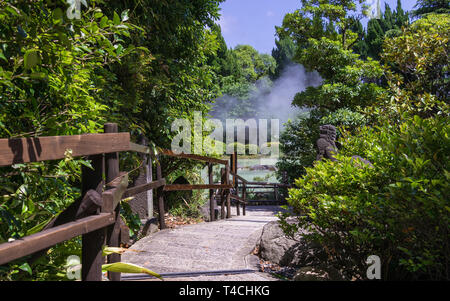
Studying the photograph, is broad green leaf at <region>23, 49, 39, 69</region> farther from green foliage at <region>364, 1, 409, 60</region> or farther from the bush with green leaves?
green foliage at <region>364, 1, 409, 60</region>

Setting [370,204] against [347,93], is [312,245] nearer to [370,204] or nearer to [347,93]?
[370,204]

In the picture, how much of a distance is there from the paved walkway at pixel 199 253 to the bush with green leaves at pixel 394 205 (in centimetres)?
71

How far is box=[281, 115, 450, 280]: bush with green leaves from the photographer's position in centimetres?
216

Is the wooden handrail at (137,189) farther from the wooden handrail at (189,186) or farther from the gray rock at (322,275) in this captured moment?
the gray rock at (322,275)

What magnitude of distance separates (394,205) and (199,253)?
2.33 m

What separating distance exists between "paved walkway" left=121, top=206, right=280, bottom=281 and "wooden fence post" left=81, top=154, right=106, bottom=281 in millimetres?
1318

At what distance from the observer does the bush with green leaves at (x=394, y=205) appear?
216 cm

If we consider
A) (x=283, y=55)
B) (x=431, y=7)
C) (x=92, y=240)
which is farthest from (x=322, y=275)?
(x=283, y=55)

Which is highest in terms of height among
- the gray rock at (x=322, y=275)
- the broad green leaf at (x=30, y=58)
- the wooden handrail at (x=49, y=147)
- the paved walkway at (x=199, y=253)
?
the broad green leaf at (x=30, y=58)

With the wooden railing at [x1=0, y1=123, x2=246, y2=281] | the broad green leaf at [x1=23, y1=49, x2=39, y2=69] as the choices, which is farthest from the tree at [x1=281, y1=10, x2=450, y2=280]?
the broad green leaf at [x1=23, y1=49, x2=39, y2=69]

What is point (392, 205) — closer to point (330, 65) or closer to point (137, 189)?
point (137, 189)

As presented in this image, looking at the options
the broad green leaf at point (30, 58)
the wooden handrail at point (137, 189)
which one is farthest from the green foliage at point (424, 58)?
the broad green leaf at point (30, 58)
